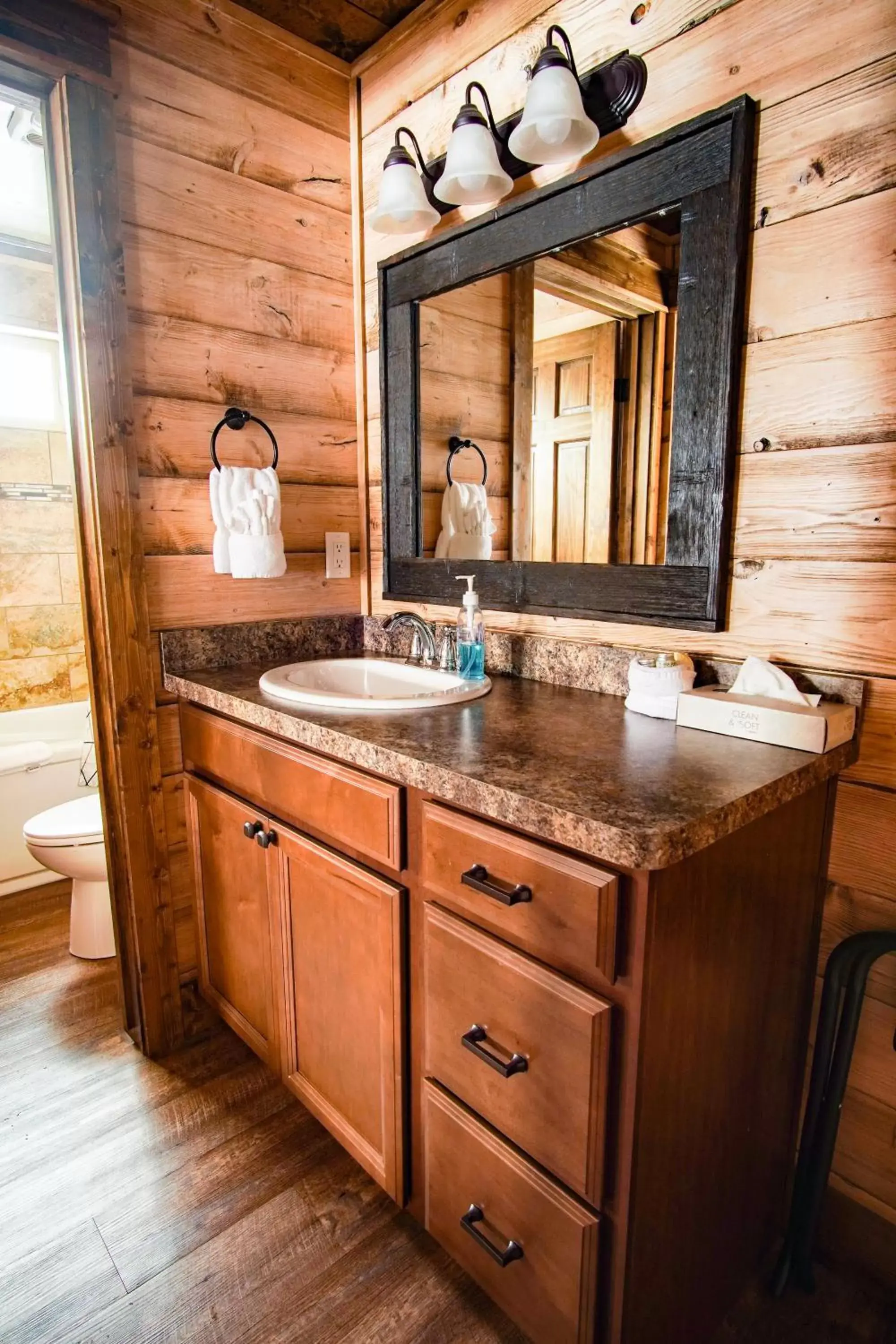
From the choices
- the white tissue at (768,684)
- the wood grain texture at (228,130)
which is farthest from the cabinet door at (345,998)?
the wood grain texture at (228,130)

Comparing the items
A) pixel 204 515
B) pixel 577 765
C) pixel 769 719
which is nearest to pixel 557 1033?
pixel 577 765

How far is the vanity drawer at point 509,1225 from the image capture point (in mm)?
876

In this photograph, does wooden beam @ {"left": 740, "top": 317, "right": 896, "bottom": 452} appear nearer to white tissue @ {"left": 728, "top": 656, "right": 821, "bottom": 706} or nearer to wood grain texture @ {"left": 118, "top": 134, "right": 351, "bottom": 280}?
white tissue @ {"left": 728, "top": 656, "right": 821, "bottom": 706}

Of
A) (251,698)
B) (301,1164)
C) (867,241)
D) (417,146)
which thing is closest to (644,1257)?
(301,1164)

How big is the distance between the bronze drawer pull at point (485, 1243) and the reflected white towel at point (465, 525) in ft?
3.76

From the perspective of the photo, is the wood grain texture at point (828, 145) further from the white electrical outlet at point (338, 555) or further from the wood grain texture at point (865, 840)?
the white electrical outlet at point (338, 555)

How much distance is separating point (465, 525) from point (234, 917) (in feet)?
3.26

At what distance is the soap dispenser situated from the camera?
1418 mm

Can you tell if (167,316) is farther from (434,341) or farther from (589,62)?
(589,62)

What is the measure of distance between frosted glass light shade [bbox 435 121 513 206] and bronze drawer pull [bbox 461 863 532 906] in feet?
4.09

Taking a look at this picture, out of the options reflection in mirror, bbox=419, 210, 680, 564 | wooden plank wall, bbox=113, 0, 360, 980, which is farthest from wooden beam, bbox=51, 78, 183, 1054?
reflection in mirror, bbox=419, 210, 680, 564

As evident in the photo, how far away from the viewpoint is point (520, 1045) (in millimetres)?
898

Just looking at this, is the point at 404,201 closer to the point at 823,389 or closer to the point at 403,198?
the point at 403,198

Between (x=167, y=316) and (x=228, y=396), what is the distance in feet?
0.64
